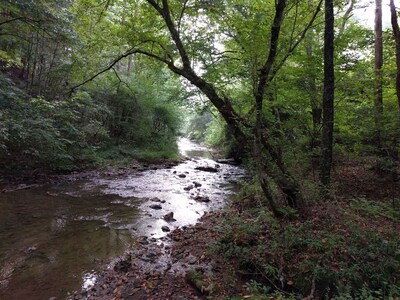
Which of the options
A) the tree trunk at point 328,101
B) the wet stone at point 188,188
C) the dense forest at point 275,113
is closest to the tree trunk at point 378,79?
the dense forest at point 275,113

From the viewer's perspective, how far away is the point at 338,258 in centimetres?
376

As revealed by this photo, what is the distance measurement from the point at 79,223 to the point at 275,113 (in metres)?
7.22

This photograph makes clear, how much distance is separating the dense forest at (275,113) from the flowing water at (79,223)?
192 centimetres

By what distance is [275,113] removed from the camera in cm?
916

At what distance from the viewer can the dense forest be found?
155 inches

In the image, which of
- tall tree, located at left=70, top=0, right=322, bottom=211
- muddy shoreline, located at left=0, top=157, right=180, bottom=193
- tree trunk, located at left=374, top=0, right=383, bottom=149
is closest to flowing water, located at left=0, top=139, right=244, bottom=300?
muddy shoreline, located at left=0, top=157, right=180, bottom=193

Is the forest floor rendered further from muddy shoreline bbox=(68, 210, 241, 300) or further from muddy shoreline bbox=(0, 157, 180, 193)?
muddy shoreline bbox=(0, 157, 180, 193)

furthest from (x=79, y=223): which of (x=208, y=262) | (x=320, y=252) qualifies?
(x=320, y=252)

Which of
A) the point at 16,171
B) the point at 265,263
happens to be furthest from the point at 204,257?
the point at 16,171

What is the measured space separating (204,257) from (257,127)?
8.78 feet

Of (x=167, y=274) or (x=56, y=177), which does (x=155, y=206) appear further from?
(x=56, y=177)

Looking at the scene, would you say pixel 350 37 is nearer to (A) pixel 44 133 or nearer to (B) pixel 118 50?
(B) pixel 118 50

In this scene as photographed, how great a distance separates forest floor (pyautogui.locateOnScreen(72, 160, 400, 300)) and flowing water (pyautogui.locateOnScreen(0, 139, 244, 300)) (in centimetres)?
46

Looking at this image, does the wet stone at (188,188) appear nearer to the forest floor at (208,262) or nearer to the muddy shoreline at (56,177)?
the muddy shoreline at (56,177)
